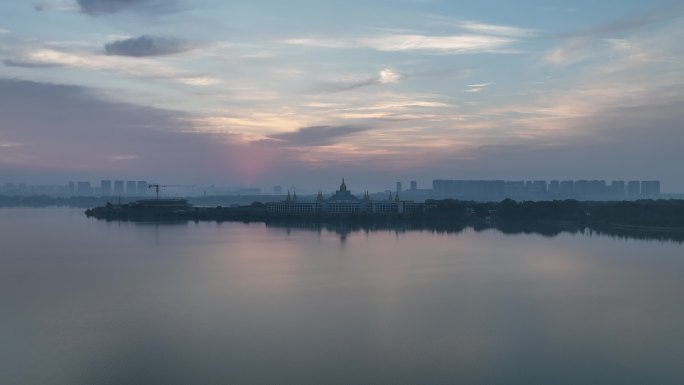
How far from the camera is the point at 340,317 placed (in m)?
5.20

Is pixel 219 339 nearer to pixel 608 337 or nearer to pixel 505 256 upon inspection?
pixel 608 337

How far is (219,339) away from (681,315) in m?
3.79

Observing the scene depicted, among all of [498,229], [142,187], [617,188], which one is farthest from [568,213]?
[142,187]

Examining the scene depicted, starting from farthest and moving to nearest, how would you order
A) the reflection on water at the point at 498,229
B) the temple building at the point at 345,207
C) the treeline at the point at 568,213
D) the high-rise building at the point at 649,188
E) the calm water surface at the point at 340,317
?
the high-rise building at the point at 649,188 → the temple building at the point at 345,207 → the treeline at the point at 568,213 → the reflection on water at the point at 498,229 → the calm water surface at the point at 340,317

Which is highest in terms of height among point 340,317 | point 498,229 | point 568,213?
point 568,213

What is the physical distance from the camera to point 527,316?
208 inches

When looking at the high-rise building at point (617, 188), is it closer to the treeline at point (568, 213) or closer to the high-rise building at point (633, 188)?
the high-rise building at point (633, 188)

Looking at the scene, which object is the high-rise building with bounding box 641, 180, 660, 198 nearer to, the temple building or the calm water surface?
the temple building

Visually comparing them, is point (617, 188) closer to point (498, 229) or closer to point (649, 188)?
point (649, 188)

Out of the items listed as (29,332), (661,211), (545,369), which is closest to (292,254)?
(29,332)

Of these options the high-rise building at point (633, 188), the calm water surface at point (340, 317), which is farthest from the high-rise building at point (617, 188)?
the calm water surface at point (340, 317)

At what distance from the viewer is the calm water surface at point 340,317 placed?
389cm

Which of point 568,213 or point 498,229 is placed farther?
point 568,213

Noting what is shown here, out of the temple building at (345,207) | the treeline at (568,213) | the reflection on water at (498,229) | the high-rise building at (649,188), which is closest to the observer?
the reflection on water at (498,229)
